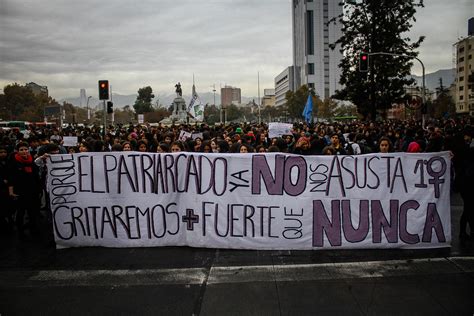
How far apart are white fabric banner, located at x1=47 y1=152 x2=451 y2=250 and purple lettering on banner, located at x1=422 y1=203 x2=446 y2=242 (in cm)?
1

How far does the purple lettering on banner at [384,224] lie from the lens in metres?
5.80

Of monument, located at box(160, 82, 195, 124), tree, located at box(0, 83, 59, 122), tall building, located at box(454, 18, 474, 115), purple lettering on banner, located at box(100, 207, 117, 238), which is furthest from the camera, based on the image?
tall building, located at box(454, 18, 474, 115)

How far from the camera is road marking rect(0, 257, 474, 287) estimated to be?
487 centimetres

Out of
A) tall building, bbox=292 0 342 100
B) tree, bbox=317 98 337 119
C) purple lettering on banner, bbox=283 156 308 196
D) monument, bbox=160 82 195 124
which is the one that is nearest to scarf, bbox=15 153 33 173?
A: purple lettering on banner, bbox=283 156 308 196

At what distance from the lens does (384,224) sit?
19.1 feet

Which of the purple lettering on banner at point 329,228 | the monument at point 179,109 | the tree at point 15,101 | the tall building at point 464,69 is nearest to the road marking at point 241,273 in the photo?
the purple lettering on banner at point 329,228

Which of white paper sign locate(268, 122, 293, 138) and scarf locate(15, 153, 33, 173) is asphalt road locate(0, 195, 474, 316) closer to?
scarf locate(15, 153, 33, 173)

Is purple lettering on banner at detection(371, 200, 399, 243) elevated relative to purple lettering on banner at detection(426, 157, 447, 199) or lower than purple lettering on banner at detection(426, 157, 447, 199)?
lower

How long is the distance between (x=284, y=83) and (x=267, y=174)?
156m

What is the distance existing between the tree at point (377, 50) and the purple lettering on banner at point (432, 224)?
94.2 feet

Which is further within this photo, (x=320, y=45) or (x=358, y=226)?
(x=320, y=45)

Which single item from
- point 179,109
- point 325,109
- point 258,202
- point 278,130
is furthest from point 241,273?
point 325,109

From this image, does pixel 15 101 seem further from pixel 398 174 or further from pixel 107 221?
pixel 398 174

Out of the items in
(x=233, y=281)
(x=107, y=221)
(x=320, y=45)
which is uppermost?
(x=320, y=45)
